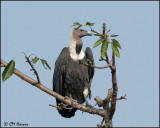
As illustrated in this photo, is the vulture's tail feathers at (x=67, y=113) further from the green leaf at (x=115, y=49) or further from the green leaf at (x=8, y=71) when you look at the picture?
the green leaf at (x=115, y=49)

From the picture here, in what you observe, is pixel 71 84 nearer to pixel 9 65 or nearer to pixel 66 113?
pixel 66 113

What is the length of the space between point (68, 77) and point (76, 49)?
84 cm

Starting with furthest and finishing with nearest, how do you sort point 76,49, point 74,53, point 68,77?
1. point 76,49
2. point 74,53
3. point 68,77

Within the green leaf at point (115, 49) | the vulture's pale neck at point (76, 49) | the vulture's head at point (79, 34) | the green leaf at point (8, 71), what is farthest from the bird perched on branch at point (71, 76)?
the green leaf at point (115, 49)

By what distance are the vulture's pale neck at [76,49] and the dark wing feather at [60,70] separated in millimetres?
164

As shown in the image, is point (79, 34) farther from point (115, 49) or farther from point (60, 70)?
point (115, 49)

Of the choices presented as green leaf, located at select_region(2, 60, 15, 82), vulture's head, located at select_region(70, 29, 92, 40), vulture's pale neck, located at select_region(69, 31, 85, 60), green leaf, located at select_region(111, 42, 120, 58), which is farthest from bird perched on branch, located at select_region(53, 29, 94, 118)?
green leaf, located at select_region(111, 42, 120, 58)

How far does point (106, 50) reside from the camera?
4.32 metres

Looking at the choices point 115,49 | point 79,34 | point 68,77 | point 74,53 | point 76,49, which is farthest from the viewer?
point 79,34

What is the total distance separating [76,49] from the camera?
29.8 feet

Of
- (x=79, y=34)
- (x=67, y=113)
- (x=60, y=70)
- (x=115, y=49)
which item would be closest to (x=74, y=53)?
(x=60, y=70)

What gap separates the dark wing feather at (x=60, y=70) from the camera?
8758mm

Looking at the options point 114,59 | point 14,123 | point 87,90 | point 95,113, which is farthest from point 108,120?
point 87,90

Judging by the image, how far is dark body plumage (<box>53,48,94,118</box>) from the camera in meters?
8.80
